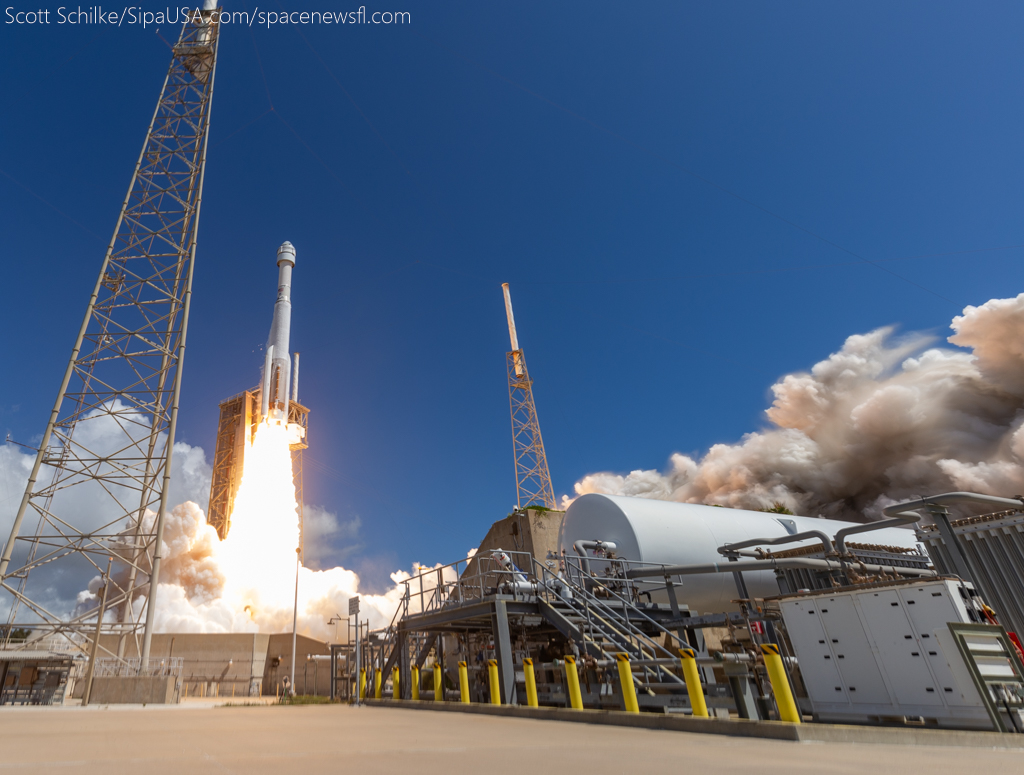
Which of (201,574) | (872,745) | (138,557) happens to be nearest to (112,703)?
(138,557)

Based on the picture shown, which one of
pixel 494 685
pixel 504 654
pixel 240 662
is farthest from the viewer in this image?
pixel 240 662

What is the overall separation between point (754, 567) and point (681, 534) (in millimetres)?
3492

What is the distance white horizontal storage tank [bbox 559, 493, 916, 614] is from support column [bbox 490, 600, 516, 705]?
3.50 m

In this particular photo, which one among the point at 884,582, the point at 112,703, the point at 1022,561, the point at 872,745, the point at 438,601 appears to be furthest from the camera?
the point at 112,703

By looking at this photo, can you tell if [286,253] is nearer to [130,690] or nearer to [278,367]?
[278,367]

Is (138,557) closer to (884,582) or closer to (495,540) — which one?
(495,540)

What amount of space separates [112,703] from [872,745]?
22.0 meters

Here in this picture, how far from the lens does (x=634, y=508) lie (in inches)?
664

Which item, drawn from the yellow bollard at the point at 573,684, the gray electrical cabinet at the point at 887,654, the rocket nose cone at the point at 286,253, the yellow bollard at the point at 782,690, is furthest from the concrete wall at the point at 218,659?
the yellow bollard at the point at 782,690

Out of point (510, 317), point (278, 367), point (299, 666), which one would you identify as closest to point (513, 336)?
point (510, 317)

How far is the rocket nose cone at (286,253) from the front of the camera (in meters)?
48.7

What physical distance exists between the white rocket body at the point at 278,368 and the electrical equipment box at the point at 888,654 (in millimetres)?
39911

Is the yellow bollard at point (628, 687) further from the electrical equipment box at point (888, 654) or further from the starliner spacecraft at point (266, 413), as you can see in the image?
the starliner spacecraft at point (266, 413)

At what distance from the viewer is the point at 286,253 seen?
1924 inches
